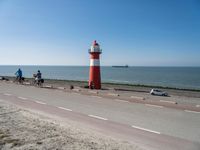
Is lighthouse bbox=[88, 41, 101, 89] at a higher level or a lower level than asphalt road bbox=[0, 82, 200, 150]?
higher

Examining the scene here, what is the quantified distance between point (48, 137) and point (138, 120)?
4.33 m

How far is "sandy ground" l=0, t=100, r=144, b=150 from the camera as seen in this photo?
6.91 metres

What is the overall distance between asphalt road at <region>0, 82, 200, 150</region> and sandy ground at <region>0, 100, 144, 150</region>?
32.0 inches

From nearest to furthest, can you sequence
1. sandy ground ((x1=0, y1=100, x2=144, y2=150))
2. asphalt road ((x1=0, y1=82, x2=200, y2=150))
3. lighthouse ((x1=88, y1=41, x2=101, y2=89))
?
sandy ground ((x1=0, y1=100, x2=144, y2=150)), asphalt road ((x1=0, y1=82, x2=200, y2=150)), lighthouse ((x1=88, y1=41, x2=101, y2=89))

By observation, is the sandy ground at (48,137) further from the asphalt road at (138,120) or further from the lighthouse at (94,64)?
the lighthouse at (94,64)

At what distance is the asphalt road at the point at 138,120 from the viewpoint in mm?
8115

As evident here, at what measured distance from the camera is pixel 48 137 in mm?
7688

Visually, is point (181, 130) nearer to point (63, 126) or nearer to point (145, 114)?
point (145, 114)

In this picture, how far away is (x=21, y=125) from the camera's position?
920 cm

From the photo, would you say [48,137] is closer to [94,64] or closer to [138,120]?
[138,120]

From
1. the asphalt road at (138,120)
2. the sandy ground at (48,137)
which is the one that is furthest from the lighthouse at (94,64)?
the sandy ground at (48,137)

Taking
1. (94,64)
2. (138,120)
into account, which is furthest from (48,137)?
(94,64)

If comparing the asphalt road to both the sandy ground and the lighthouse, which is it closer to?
the sandy ground

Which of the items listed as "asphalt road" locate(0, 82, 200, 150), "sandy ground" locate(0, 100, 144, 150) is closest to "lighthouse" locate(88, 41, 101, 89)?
"asphalt road" locate(0, 82, 200, 150)
